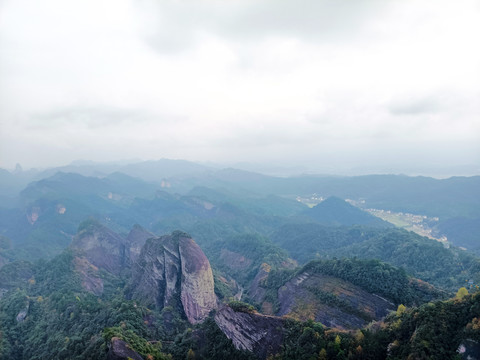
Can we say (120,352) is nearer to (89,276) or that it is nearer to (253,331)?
(253,331)

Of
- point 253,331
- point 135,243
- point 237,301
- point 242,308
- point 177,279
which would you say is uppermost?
point 242,308

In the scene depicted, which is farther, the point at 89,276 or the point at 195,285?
→ the point at 89,276

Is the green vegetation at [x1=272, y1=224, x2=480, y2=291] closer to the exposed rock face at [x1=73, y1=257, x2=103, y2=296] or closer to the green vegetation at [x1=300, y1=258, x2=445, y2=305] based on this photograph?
the green vegetation at [x1=300, y1=258, x2=445, y2=305]

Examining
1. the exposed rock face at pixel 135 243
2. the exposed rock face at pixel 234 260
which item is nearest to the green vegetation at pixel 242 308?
the exposed rock face at pixel 234 260

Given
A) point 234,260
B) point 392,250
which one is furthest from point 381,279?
point 234,260

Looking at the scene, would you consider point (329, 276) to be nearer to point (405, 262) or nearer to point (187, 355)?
point (187, 355)

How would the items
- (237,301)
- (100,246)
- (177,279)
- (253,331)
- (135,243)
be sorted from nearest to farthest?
1. (253,331)
2. (237,301)
3. (177,279)
4. (100,246)
5. (135,243)

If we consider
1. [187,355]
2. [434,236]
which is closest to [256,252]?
[187,355]
